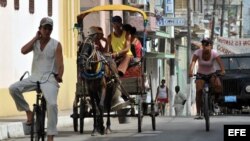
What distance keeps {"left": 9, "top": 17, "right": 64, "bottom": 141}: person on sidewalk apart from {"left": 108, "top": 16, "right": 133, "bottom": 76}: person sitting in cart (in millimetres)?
4359

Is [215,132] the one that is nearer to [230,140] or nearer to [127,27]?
[127,27]

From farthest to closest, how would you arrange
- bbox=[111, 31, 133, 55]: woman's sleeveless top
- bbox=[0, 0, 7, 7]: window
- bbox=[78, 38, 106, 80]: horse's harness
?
bbox=[0, 0, 7, 7]: window < bbox=[111, 31, 133, 55]: woman's sleeveless top < bbox=[78, 38, 106, 80]: horse's harness

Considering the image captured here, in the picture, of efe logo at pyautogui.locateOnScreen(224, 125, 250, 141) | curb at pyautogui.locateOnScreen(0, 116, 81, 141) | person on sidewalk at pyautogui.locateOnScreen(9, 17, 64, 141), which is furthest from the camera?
curb at pyautogui.locateOnScreen(0, 116, 81, 141)

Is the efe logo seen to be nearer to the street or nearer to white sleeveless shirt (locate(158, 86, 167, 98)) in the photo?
the street

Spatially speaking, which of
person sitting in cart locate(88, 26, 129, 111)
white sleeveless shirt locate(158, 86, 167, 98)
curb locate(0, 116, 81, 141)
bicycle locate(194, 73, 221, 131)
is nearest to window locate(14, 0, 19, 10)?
curb locate(0, 116, 81, 141)

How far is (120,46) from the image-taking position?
17.0 m

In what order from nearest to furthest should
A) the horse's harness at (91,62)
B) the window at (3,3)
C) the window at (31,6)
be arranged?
1. the horse's harness at (91,62)
2. the window at (3,3)
3. the window at (31,6)

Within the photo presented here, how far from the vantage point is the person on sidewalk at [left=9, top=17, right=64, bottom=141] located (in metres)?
12.1

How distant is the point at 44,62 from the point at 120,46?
16.1 feet

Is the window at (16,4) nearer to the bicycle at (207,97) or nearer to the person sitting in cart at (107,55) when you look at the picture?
the person sitting in cart at (107,55)

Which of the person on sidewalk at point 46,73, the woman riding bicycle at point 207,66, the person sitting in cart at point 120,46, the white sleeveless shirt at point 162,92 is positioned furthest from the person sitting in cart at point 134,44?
the white sleeveless shirt at point 162,92

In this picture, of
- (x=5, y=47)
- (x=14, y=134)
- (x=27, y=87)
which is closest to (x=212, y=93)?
(x=14, y=134)

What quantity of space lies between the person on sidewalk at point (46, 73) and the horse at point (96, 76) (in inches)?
118

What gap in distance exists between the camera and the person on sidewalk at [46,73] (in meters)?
12.1
